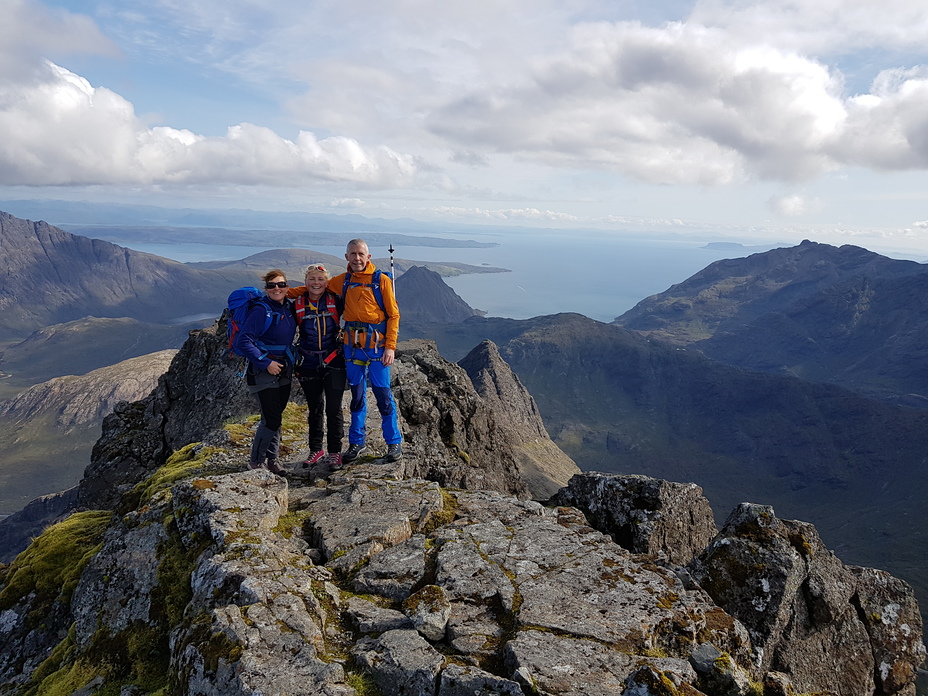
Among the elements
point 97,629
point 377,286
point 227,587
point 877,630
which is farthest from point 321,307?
point 877,630

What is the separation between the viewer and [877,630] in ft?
46.3

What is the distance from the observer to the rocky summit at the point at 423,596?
7781 mm

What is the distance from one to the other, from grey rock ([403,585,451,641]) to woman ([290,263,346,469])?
706cm

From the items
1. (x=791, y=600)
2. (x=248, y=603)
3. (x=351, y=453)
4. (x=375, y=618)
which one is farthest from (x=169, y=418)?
(x=791, y=600)

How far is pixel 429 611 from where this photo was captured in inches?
351

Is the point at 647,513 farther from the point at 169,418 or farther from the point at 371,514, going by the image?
the point at 169,418

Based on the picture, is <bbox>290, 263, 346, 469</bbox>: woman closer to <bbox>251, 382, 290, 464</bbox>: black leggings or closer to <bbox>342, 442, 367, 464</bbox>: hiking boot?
<bbox>342, 442, 367, 464</bbox>: hiking boot

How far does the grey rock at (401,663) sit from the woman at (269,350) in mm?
7676

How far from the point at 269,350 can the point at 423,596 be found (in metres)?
7.69

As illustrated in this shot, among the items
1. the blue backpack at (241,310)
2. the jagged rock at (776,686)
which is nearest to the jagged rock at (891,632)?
the jagged rock at (776,686)

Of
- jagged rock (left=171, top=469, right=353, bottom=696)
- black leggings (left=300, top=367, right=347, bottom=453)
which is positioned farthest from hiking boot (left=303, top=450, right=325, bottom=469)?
jagged rock (left=171, top=469, right=353, bottom=696)

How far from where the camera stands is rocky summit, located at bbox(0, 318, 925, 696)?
7.78 m

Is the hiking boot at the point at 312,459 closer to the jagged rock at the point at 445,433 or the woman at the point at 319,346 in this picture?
the woman at the point at 319,346

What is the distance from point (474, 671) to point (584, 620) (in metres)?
2.62
